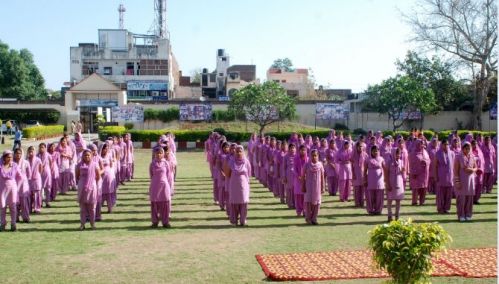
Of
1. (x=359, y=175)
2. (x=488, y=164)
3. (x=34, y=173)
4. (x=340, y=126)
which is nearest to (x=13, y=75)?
(x=340, y=126)

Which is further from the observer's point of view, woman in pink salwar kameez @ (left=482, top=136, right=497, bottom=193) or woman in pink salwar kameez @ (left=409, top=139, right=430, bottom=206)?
woman in pink salwar kameez @ (left=482, top=136, right=497, bottom=193)

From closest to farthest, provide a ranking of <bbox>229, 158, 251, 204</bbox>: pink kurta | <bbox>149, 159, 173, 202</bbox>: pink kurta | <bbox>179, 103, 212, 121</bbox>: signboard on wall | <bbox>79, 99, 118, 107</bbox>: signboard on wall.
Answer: <bbox>149, 159, 173, 202</bbox>: pink kurta, <bbox>229, 158, 251, 204</bbox>: pink kurta, <bbox>179, 103, 212, 121</bbox>: signboard on wall, <bbox>79, 99, 118, 107</bbox>: signboard on wall

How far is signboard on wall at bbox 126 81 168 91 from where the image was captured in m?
62.8

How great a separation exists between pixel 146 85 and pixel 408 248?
5935 cm

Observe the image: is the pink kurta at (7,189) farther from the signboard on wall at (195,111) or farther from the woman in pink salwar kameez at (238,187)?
the signboard on wall at (195,111)

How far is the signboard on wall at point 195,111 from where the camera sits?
38.0 meters

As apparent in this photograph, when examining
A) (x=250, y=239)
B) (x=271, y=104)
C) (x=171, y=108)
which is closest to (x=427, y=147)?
(x=250, y=239)

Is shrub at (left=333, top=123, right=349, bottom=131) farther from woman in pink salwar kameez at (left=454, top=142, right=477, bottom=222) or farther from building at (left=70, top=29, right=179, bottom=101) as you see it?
woman in pink salwar kameez at (left=454, top=142, right=477, bottom=222)

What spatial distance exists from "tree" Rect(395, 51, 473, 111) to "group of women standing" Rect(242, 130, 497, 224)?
24.8 meters

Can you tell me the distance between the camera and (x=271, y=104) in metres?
35.2

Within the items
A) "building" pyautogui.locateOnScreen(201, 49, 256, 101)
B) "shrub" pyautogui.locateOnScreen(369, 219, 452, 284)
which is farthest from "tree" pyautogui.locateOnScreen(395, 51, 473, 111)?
"shrub" pyautogui.locateOnScreen(369, 219, 452, 284)

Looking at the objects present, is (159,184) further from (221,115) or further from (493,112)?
(493,112)

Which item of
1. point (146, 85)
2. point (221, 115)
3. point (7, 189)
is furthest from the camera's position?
point (146, 85)

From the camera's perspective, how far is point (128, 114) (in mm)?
38000
